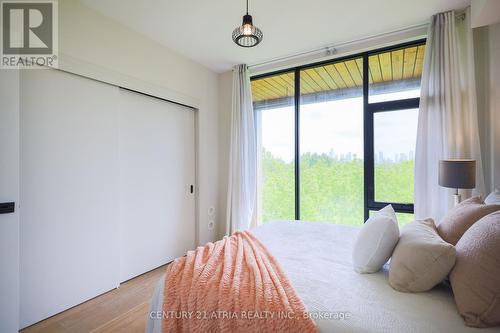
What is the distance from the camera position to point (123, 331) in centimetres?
176

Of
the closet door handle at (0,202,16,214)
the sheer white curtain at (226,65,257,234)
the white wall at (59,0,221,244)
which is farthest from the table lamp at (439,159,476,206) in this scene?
the closet door handle at (0,202,16,214)

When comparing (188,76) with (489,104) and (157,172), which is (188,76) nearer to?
(157,172)

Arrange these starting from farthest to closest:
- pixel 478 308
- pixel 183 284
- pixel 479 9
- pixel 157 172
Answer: pixel 157 172 → pixel 479 9 → pixel 183 284 → pixel 478 308

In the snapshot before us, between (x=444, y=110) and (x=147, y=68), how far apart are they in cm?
322

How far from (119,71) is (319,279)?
263 centimetres

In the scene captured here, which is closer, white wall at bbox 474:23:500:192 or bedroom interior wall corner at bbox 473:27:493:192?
white wall at bbox 474:23:500:192

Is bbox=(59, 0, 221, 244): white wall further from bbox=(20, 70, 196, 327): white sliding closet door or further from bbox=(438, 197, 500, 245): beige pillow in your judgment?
bbox=(438, 197, 500, 245): beige pillow

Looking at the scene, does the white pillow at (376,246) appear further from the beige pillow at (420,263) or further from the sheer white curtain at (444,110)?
the sheer white curtain at (444,110)

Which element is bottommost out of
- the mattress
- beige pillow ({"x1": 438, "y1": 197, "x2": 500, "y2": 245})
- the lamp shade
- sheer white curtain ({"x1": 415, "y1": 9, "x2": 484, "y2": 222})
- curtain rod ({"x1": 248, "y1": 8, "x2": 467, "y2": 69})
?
the mattress

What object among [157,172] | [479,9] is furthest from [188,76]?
[479,9]

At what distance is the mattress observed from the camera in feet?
2.81

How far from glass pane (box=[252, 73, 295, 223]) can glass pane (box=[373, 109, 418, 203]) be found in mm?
1105

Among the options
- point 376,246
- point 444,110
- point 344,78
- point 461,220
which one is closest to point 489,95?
point 444,110

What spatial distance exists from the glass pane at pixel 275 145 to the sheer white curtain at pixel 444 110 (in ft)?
5.09
